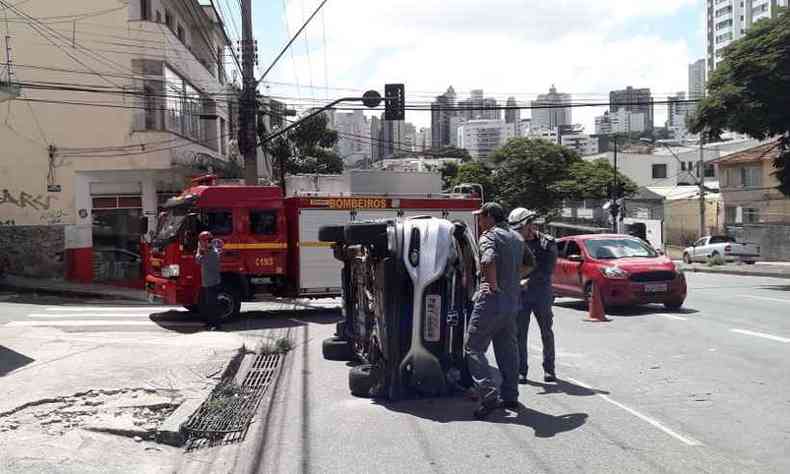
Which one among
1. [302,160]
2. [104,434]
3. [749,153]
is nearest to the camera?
[104,434]

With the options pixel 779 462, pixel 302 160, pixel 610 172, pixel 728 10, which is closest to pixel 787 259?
pixel 610 172

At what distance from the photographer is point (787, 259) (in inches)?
1529

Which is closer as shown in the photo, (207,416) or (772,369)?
(207,416)

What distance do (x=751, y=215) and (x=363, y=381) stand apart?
4490 cm

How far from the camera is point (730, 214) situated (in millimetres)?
49781

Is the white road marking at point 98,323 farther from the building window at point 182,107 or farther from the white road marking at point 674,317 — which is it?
the building window at point 182,107

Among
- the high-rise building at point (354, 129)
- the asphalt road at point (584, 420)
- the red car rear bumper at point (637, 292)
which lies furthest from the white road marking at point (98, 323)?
the high-rise building at point (354, 129)

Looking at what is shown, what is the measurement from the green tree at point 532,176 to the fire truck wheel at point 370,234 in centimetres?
4383

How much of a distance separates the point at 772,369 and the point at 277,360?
20.1 ft

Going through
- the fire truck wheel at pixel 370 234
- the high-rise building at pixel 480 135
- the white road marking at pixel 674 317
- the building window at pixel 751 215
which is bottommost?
the white road marking at pixel 674 317

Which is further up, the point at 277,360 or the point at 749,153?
the point at 749,153

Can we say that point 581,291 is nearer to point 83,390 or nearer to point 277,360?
point 277,360

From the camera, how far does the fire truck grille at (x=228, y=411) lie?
665 cm

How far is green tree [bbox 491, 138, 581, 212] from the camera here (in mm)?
50625
